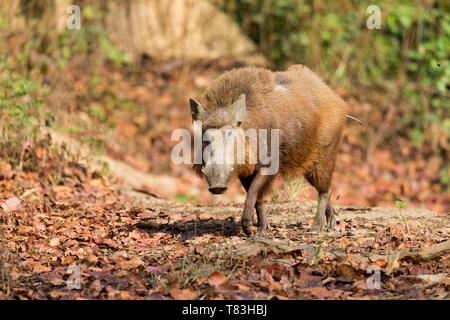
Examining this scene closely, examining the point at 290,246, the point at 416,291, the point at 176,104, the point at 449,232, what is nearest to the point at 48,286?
the point at 290,246

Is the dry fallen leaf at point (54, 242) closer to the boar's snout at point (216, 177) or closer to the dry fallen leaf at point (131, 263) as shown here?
the dry fallen leaf at point (131, 263)

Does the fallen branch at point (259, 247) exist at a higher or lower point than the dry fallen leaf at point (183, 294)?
higher

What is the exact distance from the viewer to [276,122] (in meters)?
7.13

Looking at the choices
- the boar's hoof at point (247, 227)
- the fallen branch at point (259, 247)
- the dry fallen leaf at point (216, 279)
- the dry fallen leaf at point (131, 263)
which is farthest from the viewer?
the boar's hoof at point (247, 227)

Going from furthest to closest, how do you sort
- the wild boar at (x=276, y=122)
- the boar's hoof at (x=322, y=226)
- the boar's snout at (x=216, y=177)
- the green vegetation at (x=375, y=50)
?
the green vegetation at (x=375, y=50), the boar's hoof at (x=322, y=226), the wild boar at (x=276, y=122), the boar's snout at (x=216, y=177)

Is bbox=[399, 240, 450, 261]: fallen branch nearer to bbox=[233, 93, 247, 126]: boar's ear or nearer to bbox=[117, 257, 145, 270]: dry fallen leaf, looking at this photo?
bbox=[233, 93, 247, 126]: boar's ear

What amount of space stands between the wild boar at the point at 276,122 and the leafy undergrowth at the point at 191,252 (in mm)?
431

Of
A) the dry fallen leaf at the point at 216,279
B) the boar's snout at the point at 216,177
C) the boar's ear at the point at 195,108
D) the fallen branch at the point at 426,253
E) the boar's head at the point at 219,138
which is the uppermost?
the boar's ear at the point at 195,108

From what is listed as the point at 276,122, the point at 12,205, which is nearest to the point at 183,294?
the point at 276,122

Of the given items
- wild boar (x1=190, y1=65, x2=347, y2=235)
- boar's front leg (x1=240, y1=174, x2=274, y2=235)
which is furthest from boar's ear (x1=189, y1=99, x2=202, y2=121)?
boar's front leg (x1=240, y1=174, x2=274, y2=235)

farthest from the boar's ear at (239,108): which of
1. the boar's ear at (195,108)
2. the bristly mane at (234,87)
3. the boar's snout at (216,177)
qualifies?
the boar's snout at (216,177)

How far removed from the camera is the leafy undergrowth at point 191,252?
544 centimetres

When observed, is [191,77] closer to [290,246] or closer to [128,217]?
[128,217]

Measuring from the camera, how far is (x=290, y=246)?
627 centimetres
